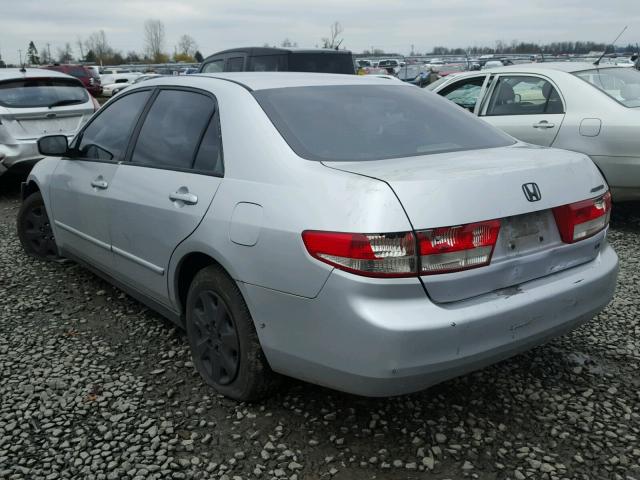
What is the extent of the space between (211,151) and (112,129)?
1284 mm

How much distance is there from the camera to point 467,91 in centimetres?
723

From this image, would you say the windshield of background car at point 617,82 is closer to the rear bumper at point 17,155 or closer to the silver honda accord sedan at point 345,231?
the silver honda accord sedan at point 345,231

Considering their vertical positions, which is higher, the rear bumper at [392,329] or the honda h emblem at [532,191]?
the honda h emblem at [532,191]

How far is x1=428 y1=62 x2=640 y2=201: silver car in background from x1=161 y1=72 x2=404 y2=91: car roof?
2.90m

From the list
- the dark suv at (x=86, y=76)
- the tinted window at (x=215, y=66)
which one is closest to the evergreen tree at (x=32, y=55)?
the dark suv at (x=86, y=76)

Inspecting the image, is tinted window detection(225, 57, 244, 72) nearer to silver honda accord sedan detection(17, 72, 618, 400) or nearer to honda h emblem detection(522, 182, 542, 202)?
silver honda accord sedan detection(17, 72, 618, 400)

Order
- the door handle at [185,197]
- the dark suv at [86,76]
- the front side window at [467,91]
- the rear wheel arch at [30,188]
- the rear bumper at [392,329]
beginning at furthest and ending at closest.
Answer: the dark suv at [86,76] → the front side window at [467,91] → the rear wheel arch at [30,188] → the door handle at [185,197] → the rear bumper at [392,329]

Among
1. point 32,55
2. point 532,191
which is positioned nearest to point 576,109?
point 532,191

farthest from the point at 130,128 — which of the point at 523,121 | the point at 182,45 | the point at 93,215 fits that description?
the point at 182,45

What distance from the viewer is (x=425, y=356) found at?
222 centimetres

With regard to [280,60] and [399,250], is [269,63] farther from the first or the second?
[399,250]

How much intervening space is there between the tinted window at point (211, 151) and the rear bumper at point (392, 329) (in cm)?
67

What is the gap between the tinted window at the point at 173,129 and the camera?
315cm

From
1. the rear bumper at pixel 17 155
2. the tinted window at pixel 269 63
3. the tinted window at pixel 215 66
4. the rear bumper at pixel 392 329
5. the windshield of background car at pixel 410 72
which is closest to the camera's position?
the rear bumper at pixel 392 329
